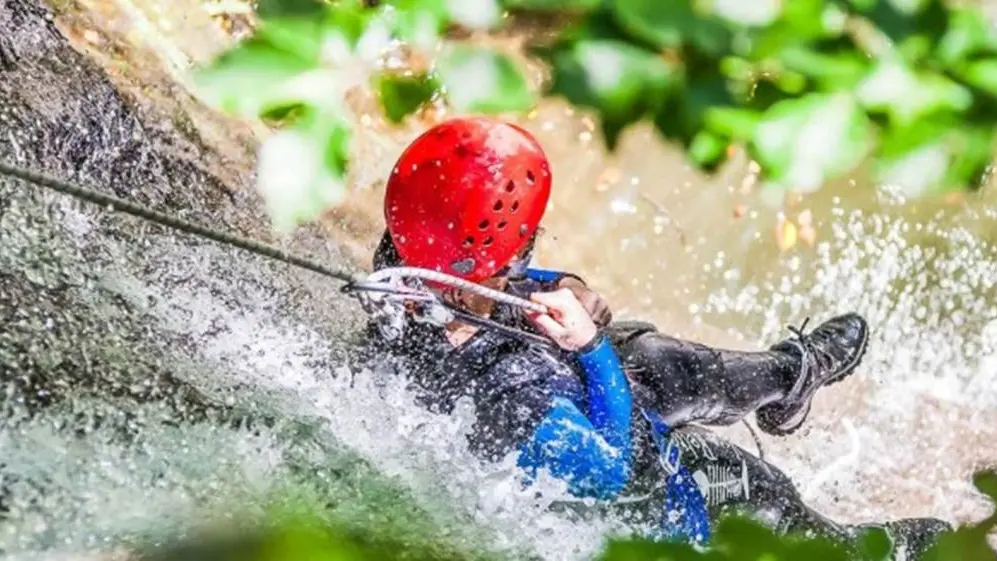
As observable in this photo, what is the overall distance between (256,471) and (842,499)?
98.2 inches

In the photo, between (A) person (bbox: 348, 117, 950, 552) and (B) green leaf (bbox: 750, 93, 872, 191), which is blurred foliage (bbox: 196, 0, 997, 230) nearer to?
(B) green leaf (bbox: 750, 93, 872, 191)

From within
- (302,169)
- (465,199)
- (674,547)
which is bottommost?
(674,547)

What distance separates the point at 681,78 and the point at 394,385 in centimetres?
195

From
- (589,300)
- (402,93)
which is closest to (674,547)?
(402,93)

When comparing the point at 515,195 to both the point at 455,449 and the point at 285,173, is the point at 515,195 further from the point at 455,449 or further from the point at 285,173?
the point at 285,173

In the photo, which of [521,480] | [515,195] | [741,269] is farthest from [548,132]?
[521,480]

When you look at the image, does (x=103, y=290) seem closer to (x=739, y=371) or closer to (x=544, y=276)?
(x=544, y=276)

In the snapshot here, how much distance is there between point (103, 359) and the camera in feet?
8.49

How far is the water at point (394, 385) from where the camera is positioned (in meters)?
2.37

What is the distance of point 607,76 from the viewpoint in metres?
0.99

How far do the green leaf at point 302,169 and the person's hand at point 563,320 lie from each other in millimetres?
1795

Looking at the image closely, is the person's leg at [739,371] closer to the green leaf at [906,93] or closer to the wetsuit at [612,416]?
the wetsuit at [612,416]

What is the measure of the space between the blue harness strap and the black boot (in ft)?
2.71

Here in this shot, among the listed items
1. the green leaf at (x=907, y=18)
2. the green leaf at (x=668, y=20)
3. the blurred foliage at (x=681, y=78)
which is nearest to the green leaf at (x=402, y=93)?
the blurred foliage at (x=681, y=78)
